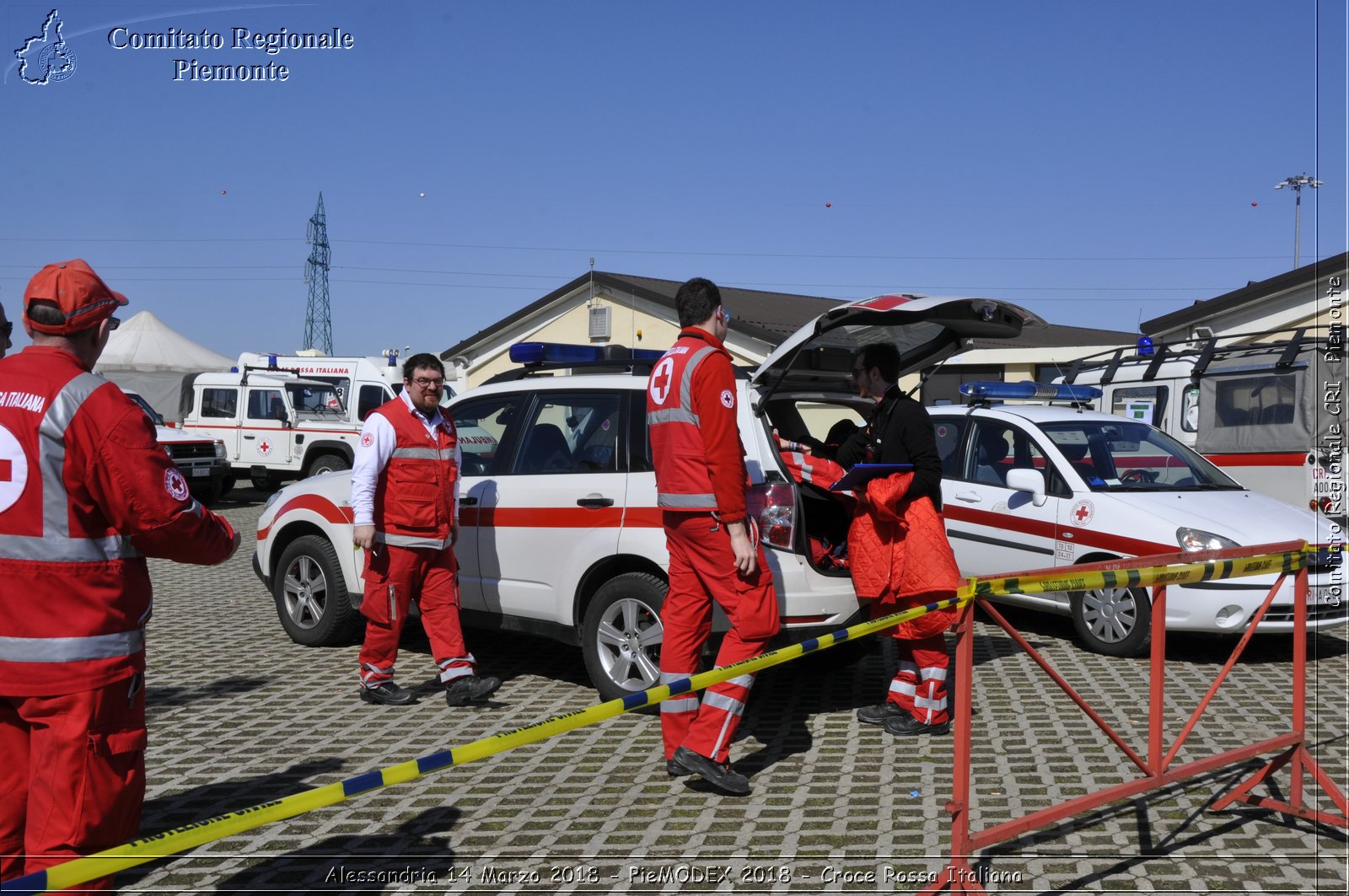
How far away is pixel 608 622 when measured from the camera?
577 cm

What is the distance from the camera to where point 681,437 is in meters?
4.59

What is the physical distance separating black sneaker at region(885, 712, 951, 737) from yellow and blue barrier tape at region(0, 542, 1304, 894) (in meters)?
1.79

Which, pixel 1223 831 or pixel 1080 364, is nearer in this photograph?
pixel 1223 831

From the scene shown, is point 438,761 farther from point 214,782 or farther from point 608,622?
point 608,622

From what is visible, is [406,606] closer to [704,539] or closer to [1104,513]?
[704,539]

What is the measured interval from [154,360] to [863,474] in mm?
31794

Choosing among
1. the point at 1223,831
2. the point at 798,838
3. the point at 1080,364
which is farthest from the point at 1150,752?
the point at 1080,364

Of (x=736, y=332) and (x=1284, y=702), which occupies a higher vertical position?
(x=736, y=332)

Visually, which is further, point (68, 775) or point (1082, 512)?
point (1082, 512)

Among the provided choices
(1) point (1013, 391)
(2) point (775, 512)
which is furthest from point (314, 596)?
(1) point (1013, 391)

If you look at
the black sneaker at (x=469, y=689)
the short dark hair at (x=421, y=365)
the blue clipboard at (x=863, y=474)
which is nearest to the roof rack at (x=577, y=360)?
the short dark hair at (x=421, y=365)

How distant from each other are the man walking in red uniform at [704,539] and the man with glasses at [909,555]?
3.42ft

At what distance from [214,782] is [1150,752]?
3883 mm

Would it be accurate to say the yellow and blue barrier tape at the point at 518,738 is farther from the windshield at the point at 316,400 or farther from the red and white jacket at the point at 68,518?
the windshield at the point at 316,400
